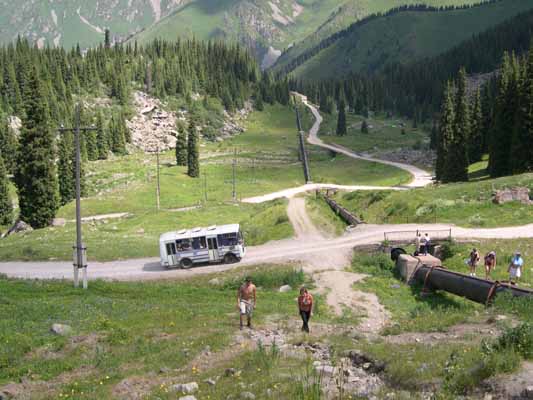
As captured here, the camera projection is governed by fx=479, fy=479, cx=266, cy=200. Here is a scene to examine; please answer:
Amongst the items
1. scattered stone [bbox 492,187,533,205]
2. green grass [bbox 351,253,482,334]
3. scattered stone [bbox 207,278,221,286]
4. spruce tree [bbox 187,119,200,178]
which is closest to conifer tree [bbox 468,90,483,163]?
scattered stone [bbox 492,187,533,205]

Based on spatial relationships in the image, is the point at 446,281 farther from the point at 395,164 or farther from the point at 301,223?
the point at 395,164

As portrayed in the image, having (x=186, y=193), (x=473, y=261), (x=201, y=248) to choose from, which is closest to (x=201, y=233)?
(x=201, y=248)

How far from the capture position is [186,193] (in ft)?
330

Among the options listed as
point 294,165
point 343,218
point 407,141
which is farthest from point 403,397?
point 407,141

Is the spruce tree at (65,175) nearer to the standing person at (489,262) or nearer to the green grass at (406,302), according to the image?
the green grass at (406,302)

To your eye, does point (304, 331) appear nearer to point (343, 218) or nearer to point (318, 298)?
point (318, 298)

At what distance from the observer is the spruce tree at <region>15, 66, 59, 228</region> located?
6612 cm

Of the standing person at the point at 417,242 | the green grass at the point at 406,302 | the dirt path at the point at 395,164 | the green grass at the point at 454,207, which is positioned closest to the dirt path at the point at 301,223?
the green grass at the point at 454,207

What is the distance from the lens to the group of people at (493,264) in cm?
2603

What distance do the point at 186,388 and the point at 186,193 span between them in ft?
291

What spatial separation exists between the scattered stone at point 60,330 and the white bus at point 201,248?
56.0ft

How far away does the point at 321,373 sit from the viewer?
1362cm

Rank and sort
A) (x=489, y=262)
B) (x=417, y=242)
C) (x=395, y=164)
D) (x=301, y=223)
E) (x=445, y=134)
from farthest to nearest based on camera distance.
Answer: (x=395, y=164)
(x=445, y=134)
(x=301, y=223)
(x=417, y=242)
(x=489, y=262)

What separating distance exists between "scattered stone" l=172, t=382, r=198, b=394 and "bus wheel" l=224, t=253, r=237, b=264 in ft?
77.2
